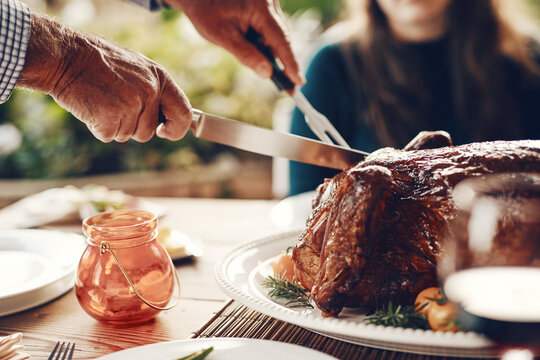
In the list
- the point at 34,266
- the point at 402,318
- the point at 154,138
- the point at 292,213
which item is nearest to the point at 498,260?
the point at 402,318

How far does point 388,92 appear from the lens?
2.62 m

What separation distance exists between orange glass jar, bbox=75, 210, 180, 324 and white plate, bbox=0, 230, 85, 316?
0.55ft

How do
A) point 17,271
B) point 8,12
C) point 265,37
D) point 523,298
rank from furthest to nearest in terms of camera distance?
point 265,37
point 17,271
point 8,12
point 523,298

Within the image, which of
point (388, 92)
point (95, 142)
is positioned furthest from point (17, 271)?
point (95, 142)

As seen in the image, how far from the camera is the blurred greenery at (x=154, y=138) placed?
15.5 feet

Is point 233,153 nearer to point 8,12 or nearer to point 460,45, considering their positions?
point 460,45

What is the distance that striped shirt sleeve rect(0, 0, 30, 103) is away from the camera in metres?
0.98

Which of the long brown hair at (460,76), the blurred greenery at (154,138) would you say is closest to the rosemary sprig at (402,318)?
the long brown hair at (460,76)

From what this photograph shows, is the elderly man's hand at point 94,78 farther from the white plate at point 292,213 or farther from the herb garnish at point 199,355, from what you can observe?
the white plate at point 292,213

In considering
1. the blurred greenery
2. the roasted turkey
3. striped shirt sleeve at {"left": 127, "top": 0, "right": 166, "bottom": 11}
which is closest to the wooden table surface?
the roasted turkey

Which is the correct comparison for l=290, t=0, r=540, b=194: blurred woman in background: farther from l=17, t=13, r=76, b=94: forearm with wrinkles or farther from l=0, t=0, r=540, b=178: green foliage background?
l=0, t=0, r=540, b=178: green foliage background

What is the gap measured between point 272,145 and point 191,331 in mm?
461

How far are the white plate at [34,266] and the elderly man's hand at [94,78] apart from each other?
15.4 inches

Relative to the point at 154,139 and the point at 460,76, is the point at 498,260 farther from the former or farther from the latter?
the point at 154,139
